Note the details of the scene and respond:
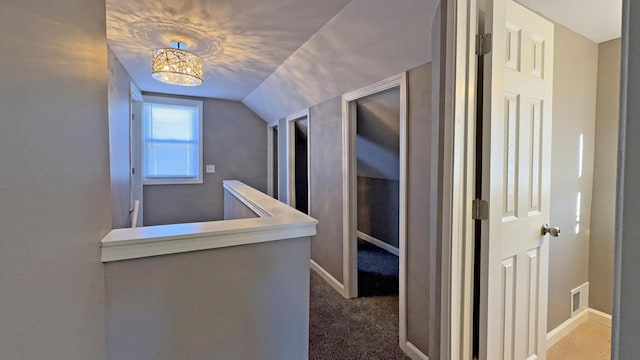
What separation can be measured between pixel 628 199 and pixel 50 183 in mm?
1123

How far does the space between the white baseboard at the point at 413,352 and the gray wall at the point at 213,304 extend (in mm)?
875

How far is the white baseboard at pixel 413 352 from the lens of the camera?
1.94 m

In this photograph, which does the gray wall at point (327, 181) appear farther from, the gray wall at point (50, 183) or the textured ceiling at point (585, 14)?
the gray wall at point (50, 183)

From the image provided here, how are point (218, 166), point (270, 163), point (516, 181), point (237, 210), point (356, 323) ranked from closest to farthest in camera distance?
point (516, 181) < point (356, 323) < point (237, 210) < point (218, 166) < point (270, 163)

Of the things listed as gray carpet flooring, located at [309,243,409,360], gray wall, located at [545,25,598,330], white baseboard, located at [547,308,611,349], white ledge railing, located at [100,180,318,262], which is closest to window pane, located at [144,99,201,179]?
gray carpet flooring, located at [309,243,409,360]

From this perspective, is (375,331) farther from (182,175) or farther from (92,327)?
(182,175)

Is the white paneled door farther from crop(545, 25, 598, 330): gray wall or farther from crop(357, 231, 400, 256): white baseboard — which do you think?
crop(357, 231, 400, 256): white baseboard

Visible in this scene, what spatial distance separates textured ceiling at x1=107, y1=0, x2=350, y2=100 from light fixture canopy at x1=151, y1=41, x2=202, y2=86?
0.43ft

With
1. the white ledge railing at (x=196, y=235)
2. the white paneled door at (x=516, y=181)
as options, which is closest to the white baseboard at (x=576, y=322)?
the white paneled door at (x=516, y=181)

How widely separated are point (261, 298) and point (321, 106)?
87.2 inches

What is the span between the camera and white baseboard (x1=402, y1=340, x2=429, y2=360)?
194cm

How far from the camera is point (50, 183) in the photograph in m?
0.70

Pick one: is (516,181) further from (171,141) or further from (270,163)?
(171,141)

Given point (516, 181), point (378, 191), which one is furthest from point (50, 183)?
point (378, 191)
